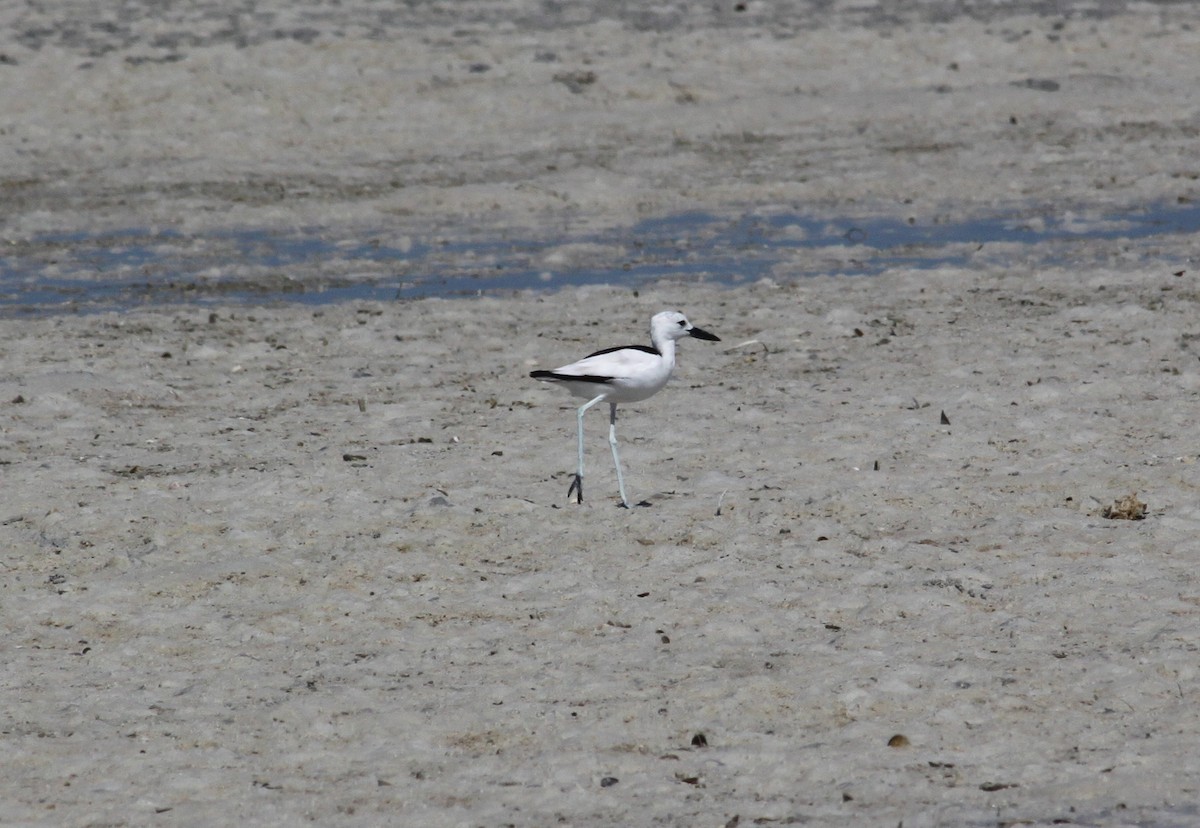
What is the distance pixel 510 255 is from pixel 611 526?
6684 mm

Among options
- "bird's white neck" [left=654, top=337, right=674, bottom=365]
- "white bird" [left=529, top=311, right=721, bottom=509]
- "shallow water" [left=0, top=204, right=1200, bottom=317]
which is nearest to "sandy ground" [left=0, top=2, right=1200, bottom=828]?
"shallow water" [left=0, top=204, right=1200, bottom=317]

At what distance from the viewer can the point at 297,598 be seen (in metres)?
7.12

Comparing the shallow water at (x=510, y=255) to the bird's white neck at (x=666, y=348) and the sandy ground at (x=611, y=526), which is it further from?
the bird's white neck at (x=666, y=348)

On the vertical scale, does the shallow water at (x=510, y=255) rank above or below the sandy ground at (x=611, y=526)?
above

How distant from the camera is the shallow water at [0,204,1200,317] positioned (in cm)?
1320

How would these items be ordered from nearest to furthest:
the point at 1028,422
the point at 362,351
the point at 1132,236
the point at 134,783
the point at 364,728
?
the point at 134,783
the point at 364,728
the point at 1028,422
the point at 362,351
the point at 1132,236

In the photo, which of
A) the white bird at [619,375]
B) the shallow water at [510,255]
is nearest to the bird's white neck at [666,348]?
the white bird at [619,375]

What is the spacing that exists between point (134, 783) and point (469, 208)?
10.7m

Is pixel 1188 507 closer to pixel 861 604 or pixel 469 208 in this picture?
pixel 861 604

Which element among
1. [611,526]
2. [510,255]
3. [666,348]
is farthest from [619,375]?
[510,255]

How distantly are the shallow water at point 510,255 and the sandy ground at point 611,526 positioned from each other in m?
0.37

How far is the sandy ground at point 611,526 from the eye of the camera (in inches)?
223

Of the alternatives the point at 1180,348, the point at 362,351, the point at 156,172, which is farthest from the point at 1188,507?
the point at 156,172

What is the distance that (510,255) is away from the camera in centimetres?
1421
